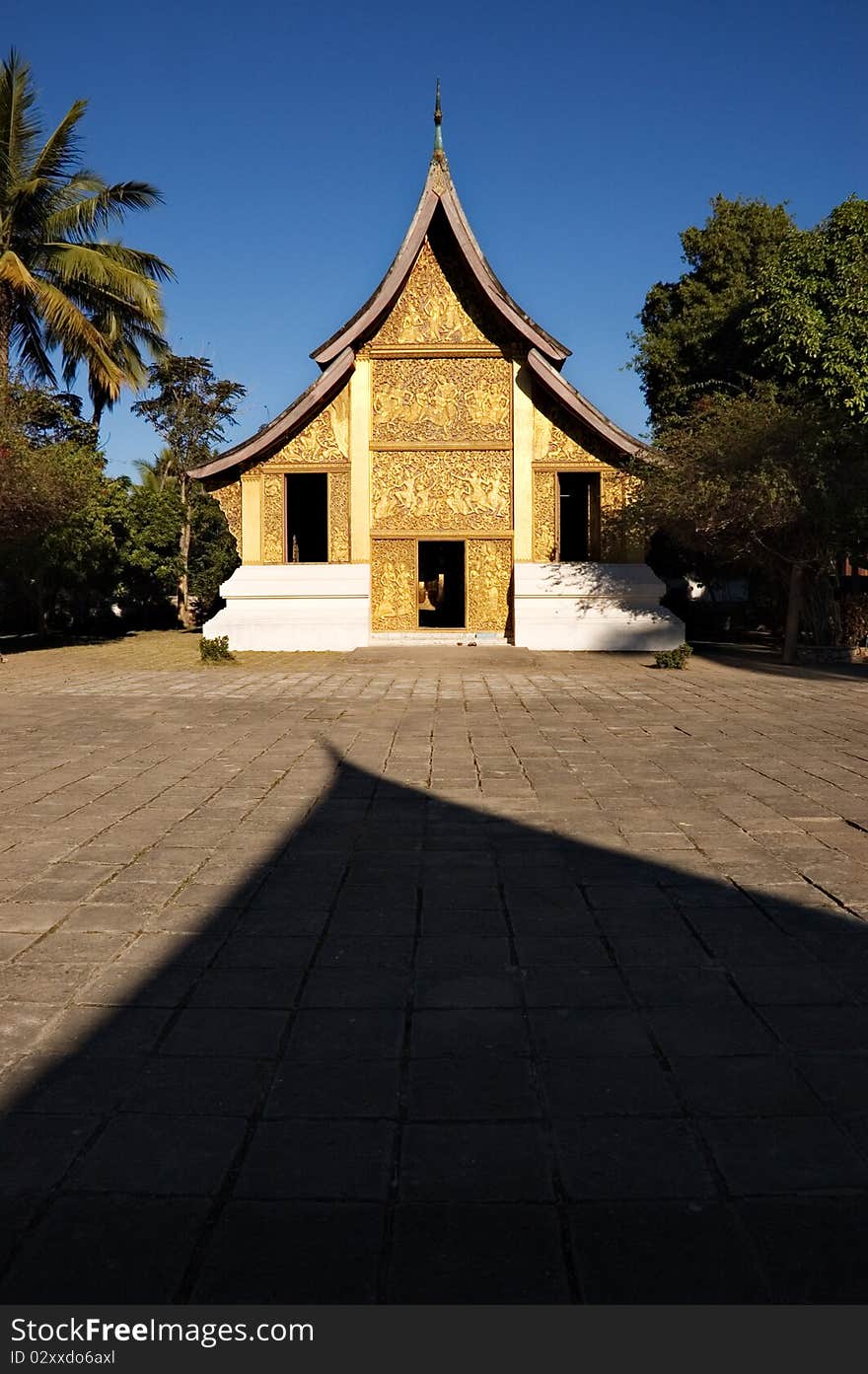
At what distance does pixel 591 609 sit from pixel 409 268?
7610mm

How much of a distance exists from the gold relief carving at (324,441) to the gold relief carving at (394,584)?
196cm

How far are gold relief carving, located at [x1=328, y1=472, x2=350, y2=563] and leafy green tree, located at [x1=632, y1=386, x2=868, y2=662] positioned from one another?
5.84m

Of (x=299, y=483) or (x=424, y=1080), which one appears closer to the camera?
(x=424, y=1080)

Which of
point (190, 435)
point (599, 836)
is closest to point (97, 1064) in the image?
point (599, 836)

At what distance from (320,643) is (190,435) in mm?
18457

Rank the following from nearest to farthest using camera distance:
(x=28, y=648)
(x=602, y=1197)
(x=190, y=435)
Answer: (x=602, y=1197) → (x=28, y=648) → (x=190, y=435)

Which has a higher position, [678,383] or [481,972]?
[678,383]

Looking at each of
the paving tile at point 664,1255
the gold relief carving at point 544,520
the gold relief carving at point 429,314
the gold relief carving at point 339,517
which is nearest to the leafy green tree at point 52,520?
the gold relief carving at point 339,517

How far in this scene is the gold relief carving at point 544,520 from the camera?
2178 centimetres

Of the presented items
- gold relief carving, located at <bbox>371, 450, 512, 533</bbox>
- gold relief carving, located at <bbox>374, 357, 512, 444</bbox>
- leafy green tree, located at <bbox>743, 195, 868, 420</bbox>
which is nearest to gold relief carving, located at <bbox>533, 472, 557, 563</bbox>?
gold relief carving, located at <bbox>371, 450, 512, 533</bbox>

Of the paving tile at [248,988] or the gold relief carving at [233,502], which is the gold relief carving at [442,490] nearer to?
the gold relief carving at [233,502]

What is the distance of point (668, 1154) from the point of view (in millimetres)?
2506

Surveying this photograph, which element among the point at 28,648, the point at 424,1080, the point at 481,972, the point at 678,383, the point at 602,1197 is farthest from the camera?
the point at 678,383
